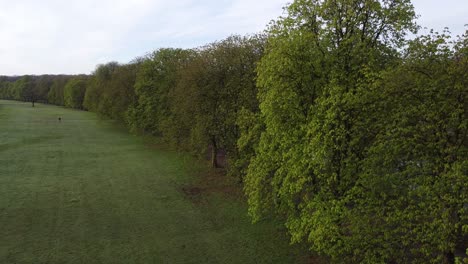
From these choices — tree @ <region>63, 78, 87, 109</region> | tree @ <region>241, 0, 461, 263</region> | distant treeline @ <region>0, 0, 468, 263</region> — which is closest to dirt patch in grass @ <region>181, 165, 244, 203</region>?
distant treeline @ <region>0, 0, 468, 263</region>

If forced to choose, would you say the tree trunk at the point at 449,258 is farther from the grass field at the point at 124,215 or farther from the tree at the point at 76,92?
the tree at the point at 76,92

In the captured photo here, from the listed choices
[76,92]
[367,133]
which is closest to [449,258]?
[367,133]

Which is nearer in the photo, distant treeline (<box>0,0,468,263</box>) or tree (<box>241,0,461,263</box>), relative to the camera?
distant treeline (<box>0,0,468,263</box>)

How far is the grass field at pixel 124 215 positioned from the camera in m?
23.6

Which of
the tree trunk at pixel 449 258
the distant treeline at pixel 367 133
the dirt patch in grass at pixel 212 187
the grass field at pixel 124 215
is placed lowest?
the grass field at pixel 124 215

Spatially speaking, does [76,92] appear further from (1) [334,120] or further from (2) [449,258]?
(2) [449,258]

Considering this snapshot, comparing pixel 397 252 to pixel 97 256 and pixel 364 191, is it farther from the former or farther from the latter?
pixel 97 256

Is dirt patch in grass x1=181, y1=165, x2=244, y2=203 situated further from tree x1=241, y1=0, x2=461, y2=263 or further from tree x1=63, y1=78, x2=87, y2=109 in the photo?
tree x1=63, y1=78, x2=87, y2=109

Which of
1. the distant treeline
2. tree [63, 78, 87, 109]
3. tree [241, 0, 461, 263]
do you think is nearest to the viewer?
the distant treeline

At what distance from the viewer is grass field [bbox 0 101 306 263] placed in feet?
77.6

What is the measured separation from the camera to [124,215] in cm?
3030

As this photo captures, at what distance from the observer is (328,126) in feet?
63.9

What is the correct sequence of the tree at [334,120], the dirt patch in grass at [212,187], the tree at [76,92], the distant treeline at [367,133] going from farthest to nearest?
1. the tree at [76,92]
2. the dirt patch in grass at [212,187]
3. the tree at [334,120]
4. the distant treeline at [367,133]

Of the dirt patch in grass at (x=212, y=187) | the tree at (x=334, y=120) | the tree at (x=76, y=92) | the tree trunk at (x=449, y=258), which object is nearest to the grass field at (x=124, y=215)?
the dirt patch in grass at (x=212, y=187)
